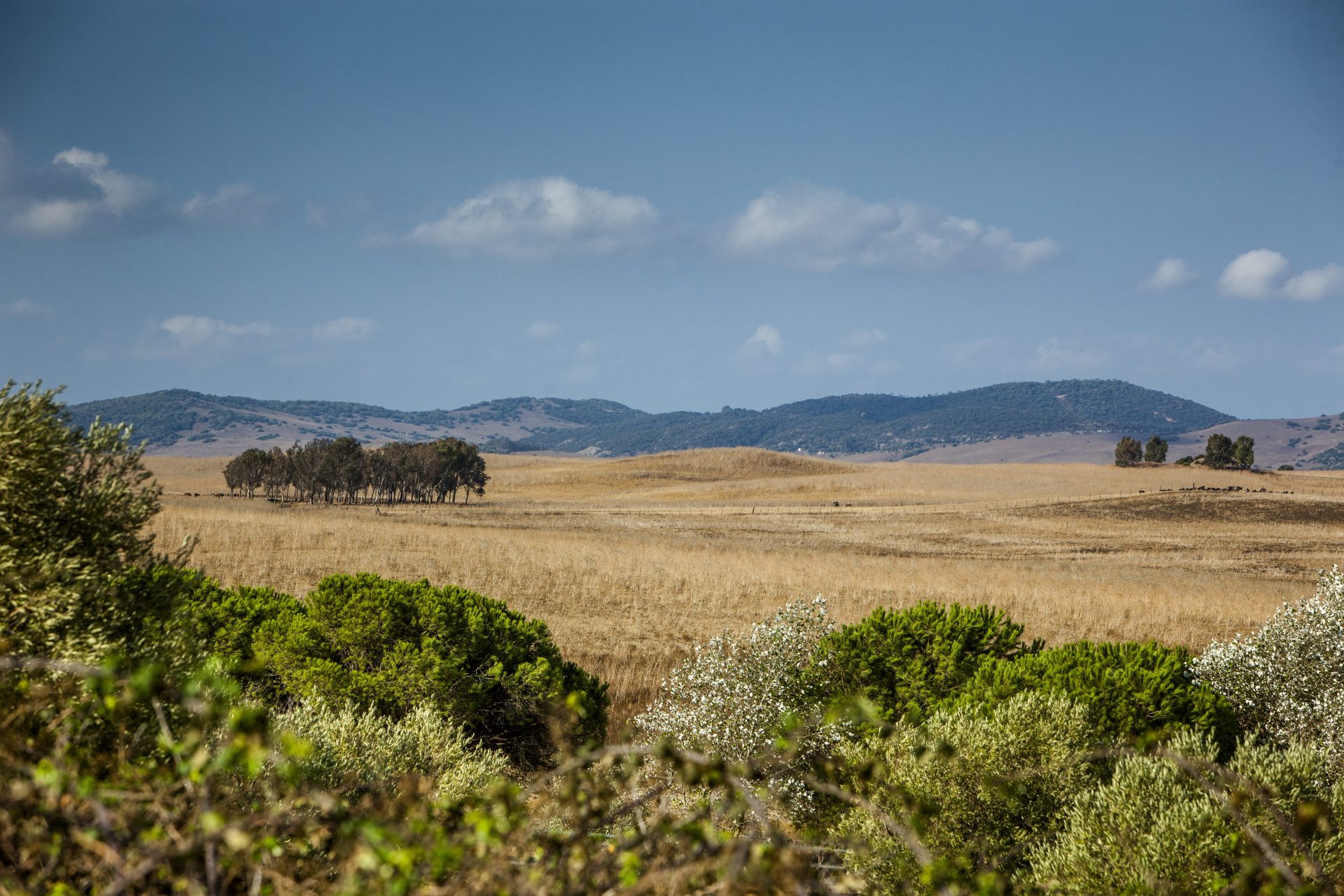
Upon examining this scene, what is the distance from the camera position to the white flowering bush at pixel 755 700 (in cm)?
1174

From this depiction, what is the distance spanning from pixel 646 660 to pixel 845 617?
877 centimetres

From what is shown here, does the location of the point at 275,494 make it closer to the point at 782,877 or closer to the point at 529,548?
the point at 529,548

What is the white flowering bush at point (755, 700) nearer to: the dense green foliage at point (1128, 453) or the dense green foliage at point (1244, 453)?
the dense green foliage at point (1244, 453)

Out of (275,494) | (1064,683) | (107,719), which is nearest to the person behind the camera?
(107,719)

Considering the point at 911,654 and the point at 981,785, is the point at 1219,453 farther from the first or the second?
the point at 981,785

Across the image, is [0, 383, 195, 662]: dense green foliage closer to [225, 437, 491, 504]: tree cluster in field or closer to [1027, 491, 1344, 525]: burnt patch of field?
[1027, 491, 1344, 525]: burnt patch of field

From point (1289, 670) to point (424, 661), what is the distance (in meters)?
11.5

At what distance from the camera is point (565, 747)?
13.1 feet

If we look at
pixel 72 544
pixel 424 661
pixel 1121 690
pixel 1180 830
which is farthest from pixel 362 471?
pixel 1180 830

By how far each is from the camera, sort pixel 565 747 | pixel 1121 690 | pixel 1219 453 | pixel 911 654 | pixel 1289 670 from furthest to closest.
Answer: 1. pixel 1219 453
2. pixel 911 654
3. pixel 1289 670
4. pixel 1121 690
5. pixel 565 747

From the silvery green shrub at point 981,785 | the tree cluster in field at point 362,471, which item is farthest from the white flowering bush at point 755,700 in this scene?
the tree cluster in field at point 362,471

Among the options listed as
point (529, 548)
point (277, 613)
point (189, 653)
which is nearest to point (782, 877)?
point (189, 653)

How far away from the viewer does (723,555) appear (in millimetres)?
41875

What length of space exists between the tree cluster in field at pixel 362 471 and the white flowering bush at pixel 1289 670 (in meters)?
98.5
